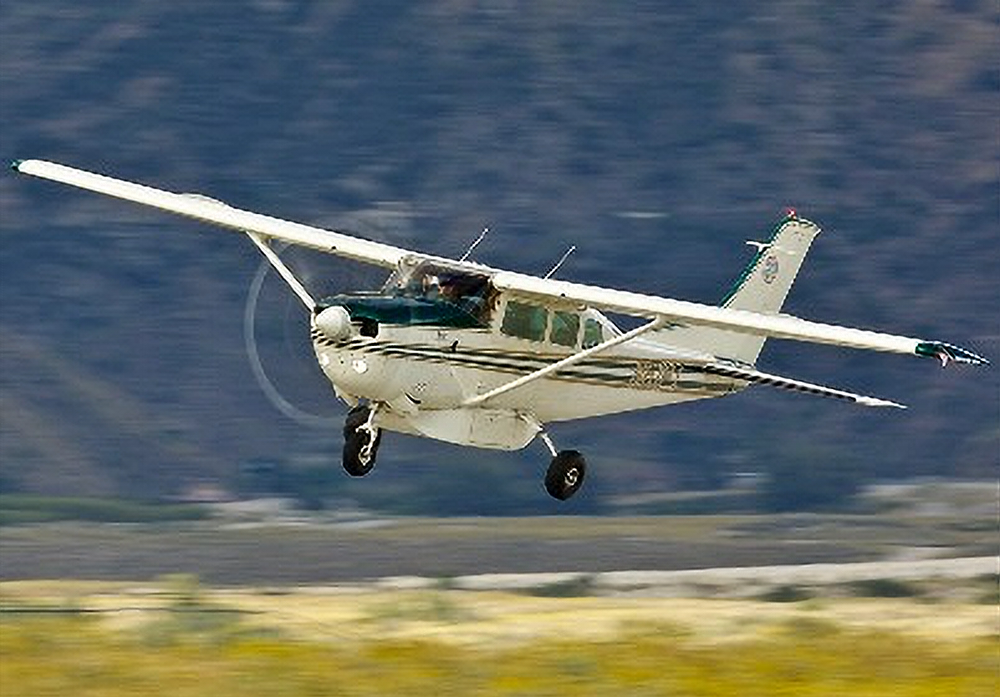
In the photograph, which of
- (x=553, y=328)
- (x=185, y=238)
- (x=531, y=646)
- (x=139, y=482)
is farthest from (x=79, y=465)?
(x=553, y=328)

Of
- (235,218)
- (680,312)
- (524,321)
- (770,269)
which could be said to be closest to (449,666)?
(770,269)

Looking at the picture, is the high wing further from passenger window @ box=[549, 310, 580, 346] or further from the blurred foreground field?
the blurred foreground field

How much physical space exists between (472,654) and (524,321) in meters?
11.8

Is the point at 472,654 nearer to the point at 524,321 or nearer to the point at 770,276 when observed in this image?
the point at 770,276

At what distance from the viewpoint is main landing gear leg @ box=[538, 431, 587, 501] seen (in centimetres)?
3750

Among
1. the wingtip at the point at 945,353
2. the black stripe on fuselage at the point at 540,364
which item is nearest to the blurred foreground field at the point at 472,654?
the black stripe on fuselage at the point at 540,364

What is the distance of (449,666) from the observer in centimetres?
4375

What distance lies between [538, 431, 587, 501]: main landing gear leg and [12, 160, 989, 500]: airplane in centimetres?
2

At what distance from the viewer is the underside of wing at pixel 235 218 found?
3800 centimetres

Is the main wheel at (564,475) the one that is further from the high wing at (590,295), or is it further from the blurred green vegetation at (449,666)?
the blurred green vegetation at (449,666)

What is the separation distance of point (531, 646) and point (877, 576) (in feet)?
270

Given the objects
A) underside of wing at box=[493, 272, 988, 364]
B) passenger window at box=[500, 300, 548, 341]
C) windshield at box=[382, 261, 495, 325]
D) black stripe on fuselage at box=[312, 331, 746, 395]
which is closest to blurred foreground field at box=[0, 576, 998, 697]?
black stripe on fuselage at box=[312, 331, 746, 395]

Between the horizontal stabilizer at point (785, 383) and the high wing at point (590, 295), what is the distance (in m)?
1.12

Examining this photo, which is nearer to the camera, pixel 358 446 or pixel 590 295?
pixel 358 446
